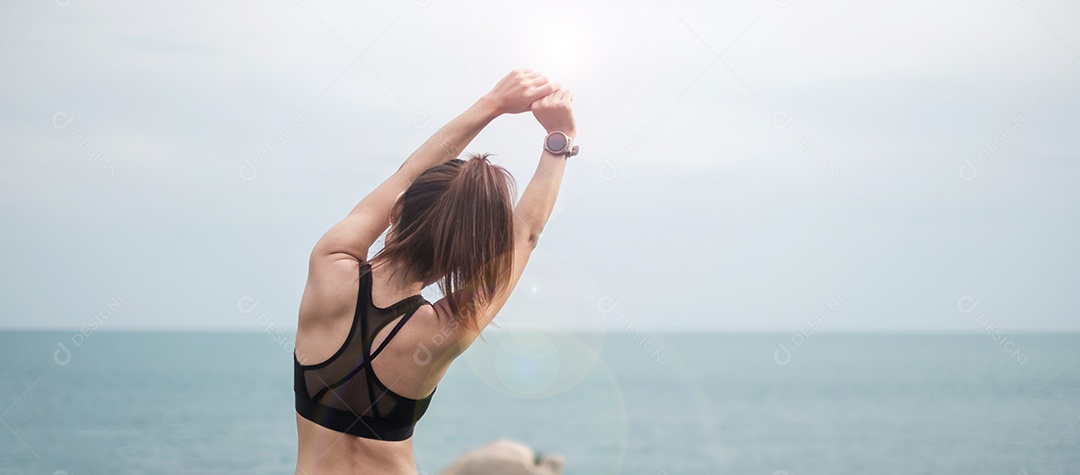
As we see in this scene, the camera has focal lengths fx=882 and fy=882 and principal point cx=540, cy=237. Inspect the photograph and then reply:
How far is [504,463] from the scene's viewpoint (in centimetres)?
1070

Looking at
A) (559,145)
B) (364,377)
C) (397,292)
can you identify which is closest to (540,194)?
(559,145)

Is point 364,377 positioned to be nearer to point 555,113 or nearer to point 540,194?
point 540,194

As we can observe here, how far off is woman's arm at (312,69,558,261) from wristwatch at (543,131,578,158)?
0.45 ft

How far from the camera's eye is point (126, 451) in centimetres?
3678

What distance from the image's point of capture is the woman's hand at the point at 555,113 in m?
2.71

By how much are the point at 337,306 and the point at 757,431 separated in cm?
4547

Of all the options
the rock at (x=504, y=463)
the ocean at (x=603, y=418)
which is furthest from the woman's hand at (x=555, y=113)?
the ocean at (x=603, y=418)

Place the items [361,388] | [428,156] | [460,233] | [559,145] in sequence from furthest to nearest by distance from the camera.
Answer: [559,145] < [428,156] < [361,388] < [460,233]

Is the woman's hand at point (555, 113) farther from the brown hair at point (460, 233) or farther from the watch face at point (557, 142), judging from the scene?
the brown hair at point (460, 233)

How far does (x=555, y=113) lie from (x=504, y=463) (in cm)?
859

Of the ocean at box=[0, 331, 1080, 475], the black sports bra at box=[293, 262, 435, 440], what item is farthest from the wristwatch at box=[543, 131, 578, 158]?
the ocean at box=[0, 331, 1080, 475]

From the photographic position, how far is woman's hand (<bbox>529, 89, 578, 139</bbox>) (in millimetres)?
2709

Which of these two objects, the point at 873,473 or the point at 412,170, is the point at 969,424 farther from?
the point at 412,170

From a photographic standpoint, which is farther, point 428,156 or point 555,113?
point 555,113
